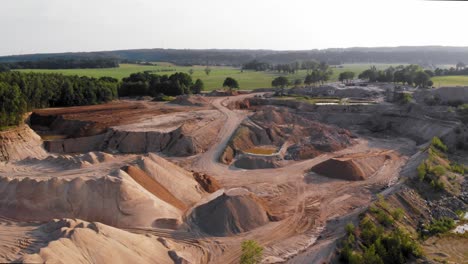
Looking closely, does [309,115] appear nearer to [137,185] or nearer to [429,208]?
[429,208]

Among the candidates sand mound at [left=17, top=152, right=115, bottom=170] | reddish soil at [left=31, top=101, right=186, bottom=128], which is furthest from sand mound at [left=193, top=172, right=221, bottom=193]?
reddish soil at [left=31, top=101, right=186, bottom=128]

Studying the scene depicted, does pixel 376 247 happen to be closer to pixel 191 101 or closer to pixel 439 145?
pixel 439 145

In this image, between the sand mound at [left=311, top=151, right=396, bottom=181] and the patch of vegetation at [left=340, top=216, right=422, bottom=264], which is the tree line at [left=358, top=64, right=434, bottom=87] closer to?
the sand mound at [left=311, top=151, right=396, bottom=181]

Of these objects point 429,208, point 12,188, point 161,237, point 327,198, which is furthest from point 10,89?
point 429,208

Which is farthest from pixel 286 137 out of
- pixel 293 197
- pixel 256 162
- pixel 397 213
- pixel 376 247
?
pixel 376 247

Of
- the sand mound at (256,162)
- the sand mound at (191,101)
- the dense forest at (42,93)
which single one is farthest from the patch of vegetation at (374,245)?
the sand mound at (191,101)

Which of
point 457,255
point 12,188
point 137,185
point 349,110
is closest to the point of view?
point 457,255

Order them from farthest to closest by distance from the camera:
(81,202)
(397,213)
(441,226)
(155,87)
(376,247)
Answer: (155,87)
(441,226)
(397,213)
(81,202)
(376,247)

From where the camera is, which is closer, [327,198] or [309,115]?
[327,198]
